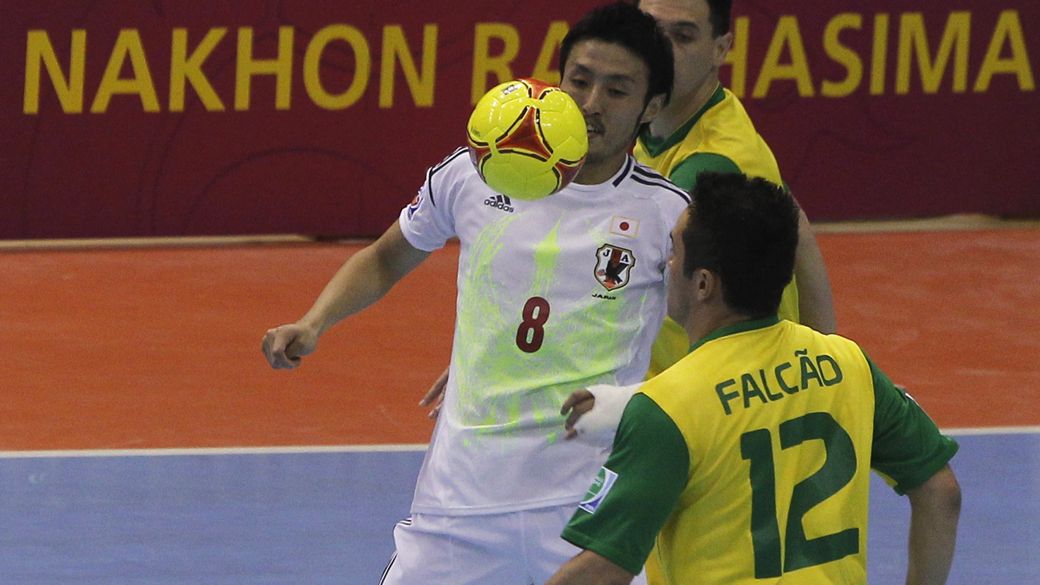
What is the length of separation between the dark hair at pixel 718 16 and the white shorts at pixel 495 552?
5.20 ft

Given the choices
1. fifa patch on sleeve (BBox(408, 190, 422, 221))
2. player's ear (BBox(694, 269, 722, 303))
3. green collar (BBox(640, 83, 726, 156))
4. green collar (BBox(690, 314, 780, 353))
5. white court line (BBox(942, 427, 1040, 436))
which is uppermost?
green collar (BBox(640, 83, 726, 156))

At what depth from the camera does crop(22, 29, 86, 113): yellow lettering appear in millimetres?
11961

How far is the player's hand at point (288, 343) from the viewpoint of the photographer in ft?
15.0

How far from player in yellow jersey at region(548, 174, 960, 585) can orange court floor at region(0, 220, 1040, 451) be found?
5209mm

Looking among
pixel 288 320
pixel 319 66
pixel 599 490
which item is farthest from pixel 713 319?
pixel 319 66

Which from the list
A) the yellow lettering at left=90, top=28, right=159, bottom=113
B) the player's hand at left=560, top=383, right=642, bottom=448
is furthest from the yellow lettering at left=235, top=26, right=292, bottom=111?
the player's hand at left=560, top=383, right=642, bottom=448

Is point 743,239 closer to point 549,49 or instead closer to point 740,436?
point 740,436

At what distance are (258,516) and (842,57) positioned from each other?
655 cm

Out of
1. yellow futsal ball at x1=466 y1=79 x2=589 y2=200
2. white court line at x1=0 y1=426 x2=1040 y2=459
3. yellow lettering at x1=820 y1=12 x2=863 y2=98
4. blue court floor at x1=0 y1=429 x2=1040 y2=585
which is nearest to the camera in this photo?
yellow futsal ball at x1=466 y1=79 x2=589 y2=200

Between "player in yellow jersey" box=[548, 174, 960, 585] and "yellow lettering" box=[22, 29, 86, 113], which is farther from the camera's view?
"yellow lettering" box=[22, 29, 86, 113]

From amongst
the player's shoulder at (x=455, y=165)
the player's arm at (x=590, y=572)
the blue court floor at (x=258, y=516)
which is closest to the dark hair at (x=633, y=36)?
Answer: the player's shoulder at (x=455, y=165)

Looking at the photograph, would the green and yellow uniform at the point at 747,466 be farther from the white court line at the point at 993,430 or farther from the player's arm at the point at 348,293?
the white court line at the point at 993,430

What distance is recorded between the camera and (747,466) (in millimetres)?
3518

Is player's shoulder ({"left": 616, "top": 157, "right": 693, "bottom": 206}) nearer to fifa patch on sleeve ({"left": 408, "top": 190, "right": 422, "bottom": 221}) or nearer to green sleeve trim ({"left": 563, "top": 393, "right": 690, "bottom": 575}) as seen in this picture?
fifa patch on sleeve ({"left": 408, "top": 190, "right": 422, "bottom": 221})
